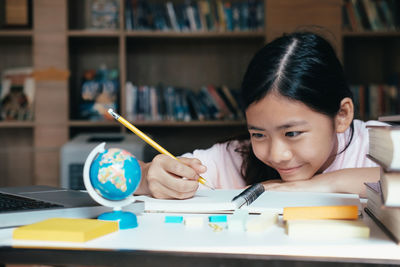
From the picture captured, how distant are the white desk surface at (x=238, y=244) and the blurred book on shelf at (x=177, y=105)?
2.26m

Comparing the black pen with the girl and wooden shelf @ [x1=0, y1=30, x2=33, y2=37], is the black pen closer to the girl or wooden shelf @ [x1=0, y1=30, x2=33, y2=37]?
the girl

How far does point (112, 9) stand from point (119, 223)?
2485mm

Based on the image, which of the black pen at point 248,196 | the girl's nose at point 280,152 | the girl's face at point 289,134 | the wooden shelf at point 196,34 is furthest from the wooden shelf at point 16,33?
the black pen at point 248,196

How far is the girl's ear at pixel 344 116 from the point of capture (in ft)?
4.10

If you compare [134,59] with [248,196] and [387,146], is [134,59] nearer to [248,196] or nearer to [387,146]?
[248,196]

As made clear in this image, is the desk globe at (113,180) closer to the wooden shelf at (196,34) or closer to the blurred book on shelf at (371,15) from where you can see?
the wooden shelf at (196,34)

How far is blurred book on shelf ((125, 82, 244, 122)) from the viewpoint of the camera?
113 inches

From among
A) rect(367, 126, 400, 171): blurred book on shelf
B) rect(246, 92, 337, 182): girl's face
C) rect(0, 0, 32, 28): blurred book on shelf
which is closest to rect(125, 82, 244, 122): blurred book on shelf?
rect(0, 0, 32, 28): blurred book on shelf

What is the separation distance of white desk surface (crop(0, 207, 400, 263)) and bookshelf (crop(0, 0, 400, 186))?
2.21 m

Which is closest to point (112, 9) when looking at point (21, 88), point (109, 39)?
point (109, 39)

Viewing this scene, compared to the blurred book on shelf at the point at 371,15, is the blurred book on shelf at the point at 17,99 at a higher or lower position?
lower

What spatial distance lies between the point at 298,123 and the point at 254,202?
0.32 metres

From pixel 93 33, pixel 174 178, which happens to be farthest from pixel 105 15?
pixel 174 178

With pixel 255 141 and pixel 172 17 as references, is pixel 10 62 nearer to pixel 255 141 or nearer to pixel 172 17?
pixel 172 17
